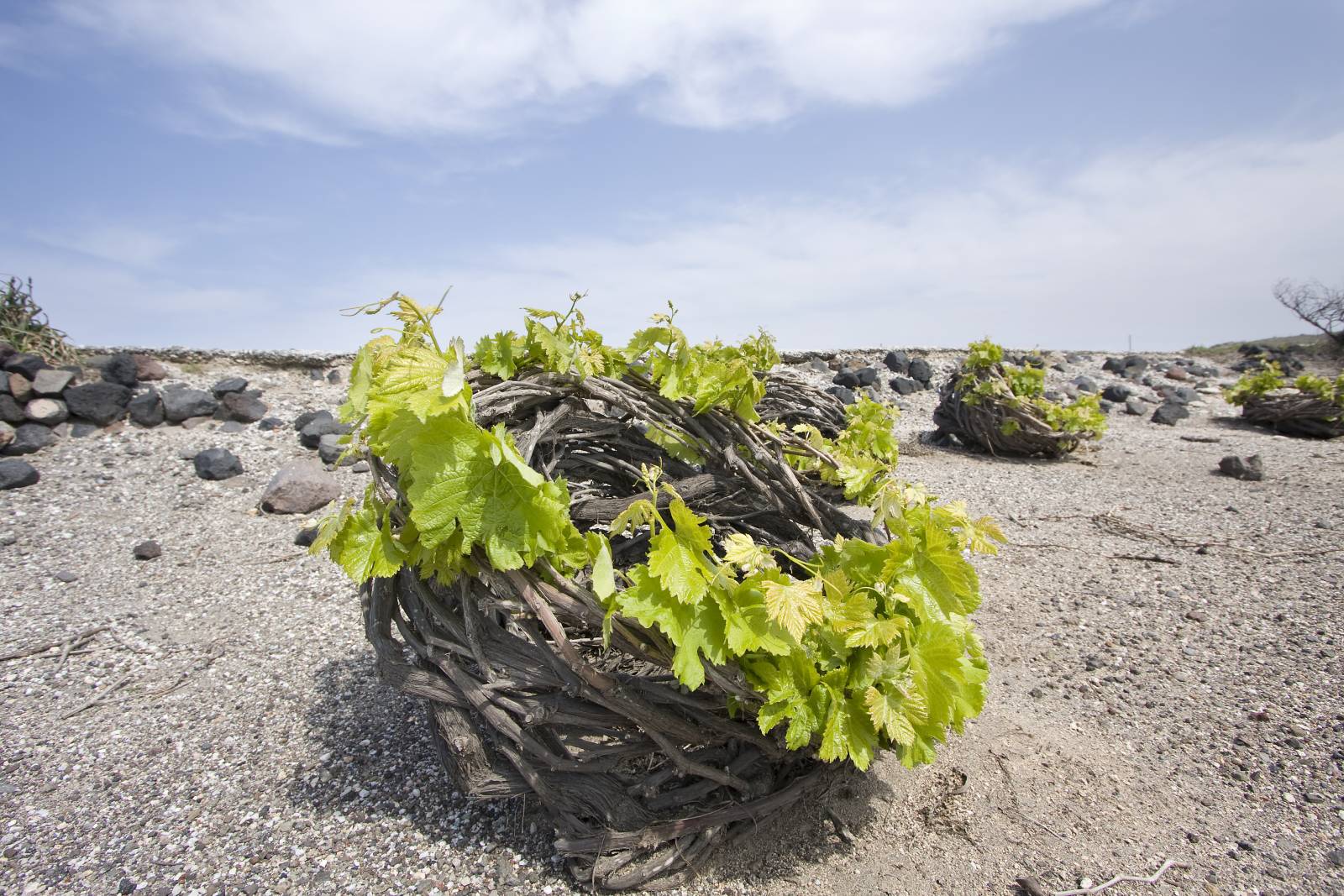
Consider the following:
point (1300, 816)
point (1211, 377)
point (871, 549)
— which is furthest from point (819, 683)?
point (1211, 377)

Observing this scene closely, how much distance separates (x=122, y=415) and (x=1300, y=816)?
8.33 meters

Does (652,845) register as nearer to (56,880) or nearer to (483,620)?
(483,620)

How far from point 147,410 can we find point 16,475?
128cm

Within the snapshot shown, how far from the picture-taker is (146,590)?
3.90m

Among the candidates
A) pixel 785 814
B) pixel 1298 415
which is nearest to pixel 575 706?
pixel 785 814

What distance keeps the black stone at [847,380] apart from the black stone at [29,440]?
27.2 ft

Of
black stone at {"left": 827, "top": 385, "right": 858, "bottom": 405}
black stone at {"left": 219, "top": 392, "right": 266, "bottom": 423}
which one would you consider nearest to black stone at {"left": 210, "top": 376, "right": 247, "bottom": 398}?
black stone at {"left": 219, "top": 392, "right": 266, "bottom": 423}

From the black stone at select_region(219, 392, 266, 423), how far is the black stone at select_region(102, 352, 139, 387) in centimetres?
87

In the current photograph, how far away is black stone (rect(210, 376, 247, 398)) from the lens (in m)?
6.77

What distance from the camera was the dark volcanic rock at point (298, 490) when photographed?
4.96 meters

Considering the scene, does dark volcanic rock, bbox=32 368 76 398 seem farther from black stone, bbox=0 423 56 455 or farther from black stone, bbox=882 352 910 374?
black stone, bbox=882 352 910 374

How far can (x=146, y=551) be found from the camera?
14.1ft

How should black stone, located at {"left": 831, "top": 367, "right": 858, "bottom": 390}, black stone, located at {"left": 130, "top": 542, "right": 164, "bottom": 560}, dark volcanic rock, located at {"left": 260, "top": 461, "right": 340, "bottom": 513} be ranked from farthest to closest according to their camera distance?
black stone, located at {"left": 831, "top": 367, "right": 858, "bottom": 390} < dark volcanic rock, located at {"left": 260, "top": 461, "right": 340, "bottom": 513} < black stone, located at {"left": 130, "top": 542, "right": 164, "bottom": 560}

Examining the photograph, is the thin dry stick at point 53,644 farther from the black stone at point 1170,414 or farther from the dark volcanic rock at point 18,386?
the black stone at point 1170,414
